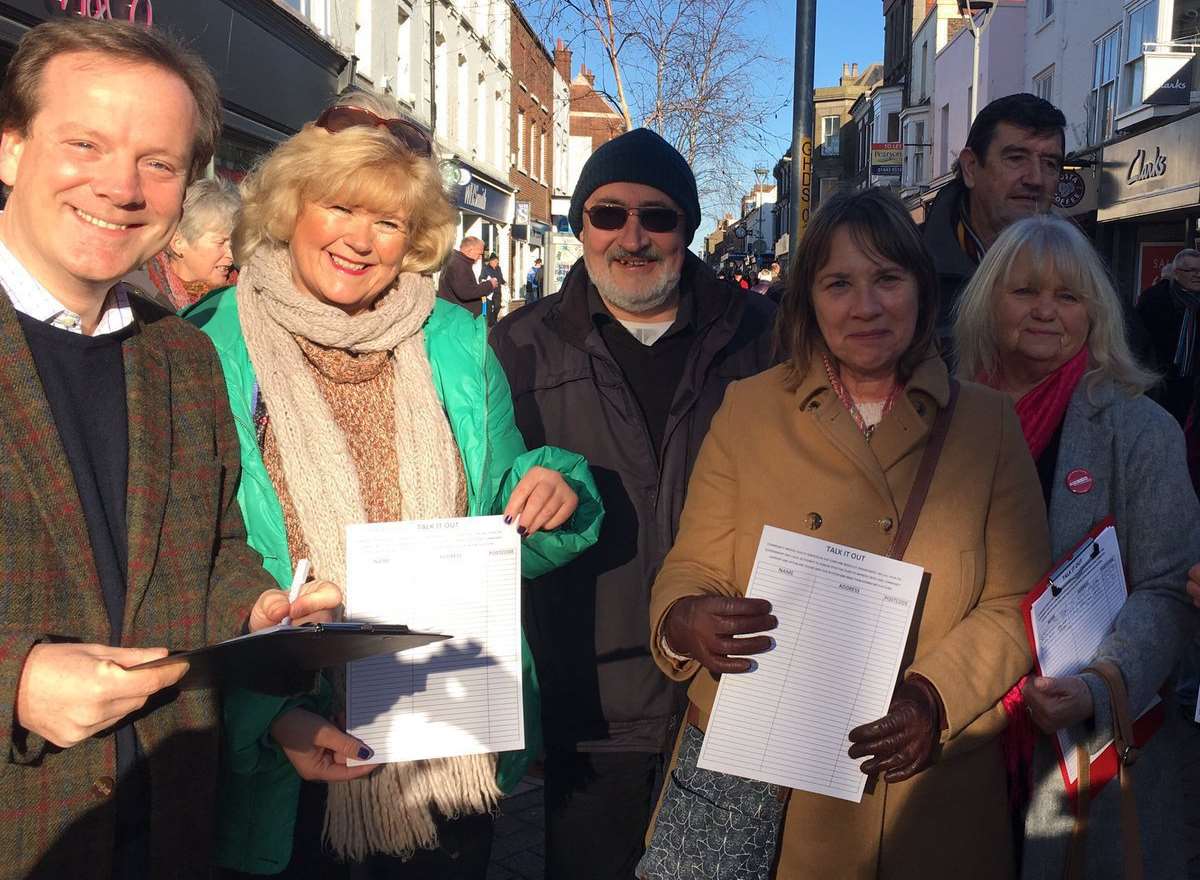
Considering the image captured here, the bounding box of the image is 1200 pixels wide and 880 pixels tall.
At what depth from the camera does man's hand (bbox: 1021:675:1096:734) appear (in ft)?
7.00

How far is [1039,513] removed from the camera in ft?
7.04

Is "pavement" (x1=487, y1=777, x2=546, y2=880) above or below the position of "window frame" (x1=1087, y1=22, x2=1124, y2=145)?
below

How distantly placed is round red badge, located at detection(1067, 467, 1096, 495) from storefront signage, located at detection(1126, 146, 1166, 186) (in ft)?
59.3

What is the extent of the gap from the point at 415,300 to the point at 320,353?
0.26 metres

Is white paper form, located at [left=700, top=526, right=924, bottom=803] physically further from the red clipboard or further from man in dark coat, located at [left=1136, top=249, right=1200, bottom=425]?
man in dark coat, located at [left=1136, top=249, right=1200, bottom=425]

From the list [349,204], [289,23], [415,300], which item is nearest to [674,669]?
[415,300]

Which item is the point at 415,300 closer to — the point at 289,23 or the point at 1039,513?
the point at 1039,513

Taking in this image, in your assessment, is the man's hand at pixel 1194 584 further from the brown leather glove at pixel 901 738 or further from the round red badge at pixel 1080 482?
the brown leather glove at pixel 901 738

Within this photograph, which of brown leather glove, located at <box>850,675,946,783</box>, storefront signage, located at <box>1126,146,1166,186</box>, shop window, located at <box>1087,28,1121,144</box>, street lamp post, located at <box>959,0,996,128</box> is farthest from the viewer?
street lamp post, located at <box>959,0,996,128</box>

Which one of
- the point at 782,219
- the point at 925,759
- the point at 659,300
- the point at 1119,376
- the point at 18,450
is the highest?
the point at 782,219

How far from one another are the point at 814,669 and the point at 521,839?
2512mm

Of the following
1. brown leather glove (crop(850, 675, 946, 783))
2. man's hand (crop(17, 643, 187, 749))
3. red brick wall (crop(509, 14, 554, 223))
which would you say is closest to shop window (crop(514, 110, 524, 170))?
red brick wall (crop(509, 14, 554, 223))

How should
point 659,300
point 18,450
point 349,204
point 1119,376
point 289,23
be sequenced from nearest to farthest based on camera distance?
1. point 18,450
2. point 349,204
3. point 1119,376
4. point 659,300
5. point 289,23

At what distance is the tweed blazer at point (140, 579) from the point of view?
5.23 ft
